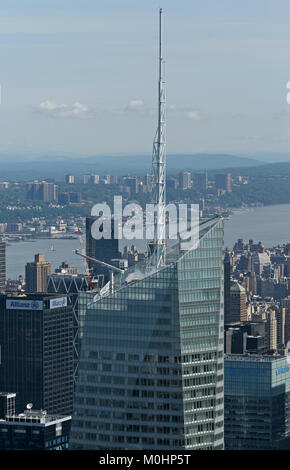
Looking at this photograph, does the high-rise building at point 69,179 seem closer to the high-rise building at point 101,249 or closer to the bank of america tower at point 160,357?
the high-rise building at point 101,249

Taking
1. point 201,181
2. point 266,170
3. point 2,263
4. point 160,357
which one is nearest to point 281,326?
point 266,170

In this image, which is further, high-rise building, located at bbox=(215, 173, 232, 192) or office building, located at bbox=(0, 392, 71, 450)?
high-rise building, located at bbox=(215, 173, 232, 192)

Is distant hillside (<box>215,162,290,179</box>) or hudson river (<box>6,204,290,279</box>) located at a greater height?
distant hillside (<box>215,162,290,179</box>)

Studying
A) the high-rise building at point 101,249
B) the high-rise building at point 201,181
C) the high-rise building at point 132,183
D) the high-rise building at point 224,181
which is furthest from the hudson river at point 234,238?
the high-rise building at point 132,183

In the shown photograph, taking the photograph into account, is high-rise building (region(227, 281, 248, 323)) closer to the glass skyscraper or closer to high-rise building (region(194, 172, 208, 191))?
high-rise building (region(194, 172, 208, 191))

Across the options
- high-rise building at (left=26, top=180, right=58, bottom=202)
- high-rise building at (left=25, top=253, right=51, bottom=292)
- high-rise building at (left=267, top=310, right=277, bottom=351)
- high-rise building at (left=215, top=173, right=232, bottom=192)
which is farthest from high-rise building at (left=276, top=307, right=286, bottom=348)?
high-rise building at (left=26, top=180, right=58, bottom=202)

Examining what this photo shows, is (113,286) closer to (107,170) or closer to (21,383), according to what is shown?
(21,383)
